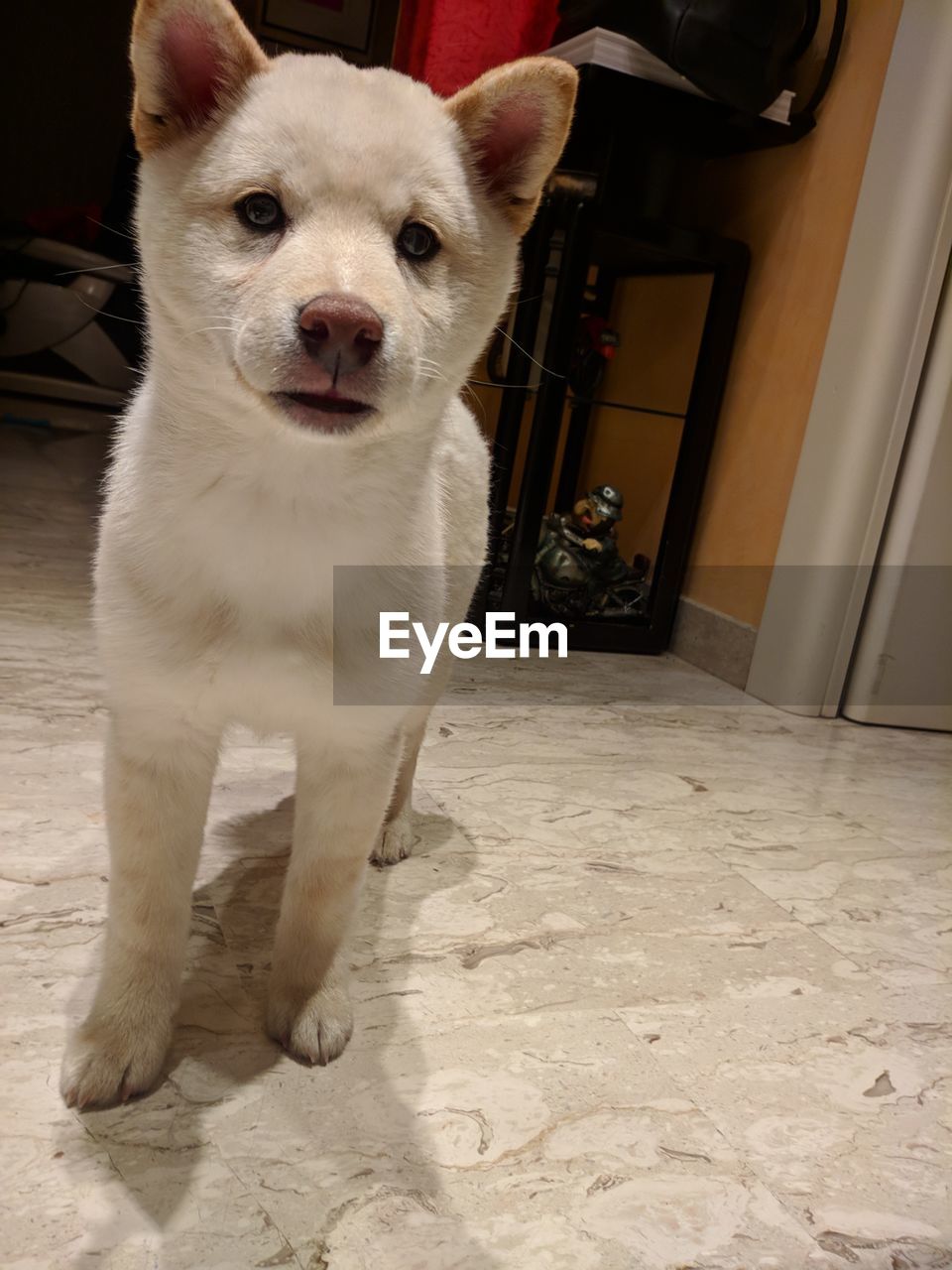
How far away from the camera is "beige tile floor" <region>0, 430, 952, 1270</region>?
38.2 inches

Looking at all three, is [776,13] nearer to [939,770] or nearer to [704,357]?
[704,357]

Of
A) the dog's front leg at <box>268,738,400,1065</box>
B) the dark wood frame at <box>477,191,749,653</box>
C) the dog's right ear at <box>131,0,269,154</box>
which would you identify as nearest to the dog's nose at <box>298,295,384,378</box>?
the dog's right ear at <box>131,0,269,154</box>

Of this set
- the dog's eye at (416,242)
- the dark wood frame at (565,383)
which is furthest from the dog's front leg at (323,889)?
the dark wood frame at (565,383)

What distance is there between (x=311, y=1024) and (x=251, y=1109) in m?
0.12

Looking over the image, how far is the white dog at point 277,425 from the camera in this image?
3.15 ft

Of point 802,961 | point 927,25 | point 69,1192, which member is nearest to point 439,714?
point 802,961

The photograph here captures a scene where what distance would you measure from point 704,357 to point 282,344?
251 cm

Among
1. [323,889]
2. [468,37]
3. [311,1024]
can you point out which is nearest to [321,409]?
[323,889]

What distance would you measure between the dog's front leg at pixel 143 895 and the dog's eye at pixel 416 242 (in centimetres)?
56

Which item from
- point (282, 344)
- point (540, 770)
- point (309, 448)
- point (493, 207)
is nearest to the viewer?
point (282, 344)

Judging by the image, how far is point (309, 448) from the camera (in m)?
1.02

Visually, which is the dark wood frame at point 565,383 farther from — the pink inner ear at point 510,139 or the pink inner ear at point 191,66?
the pink inner ear at point 191,66

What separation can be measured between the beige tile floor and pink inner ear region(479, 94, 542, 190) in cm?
101

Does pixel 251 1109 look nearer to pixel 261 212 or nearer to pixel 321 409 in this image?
pixel 321 409
